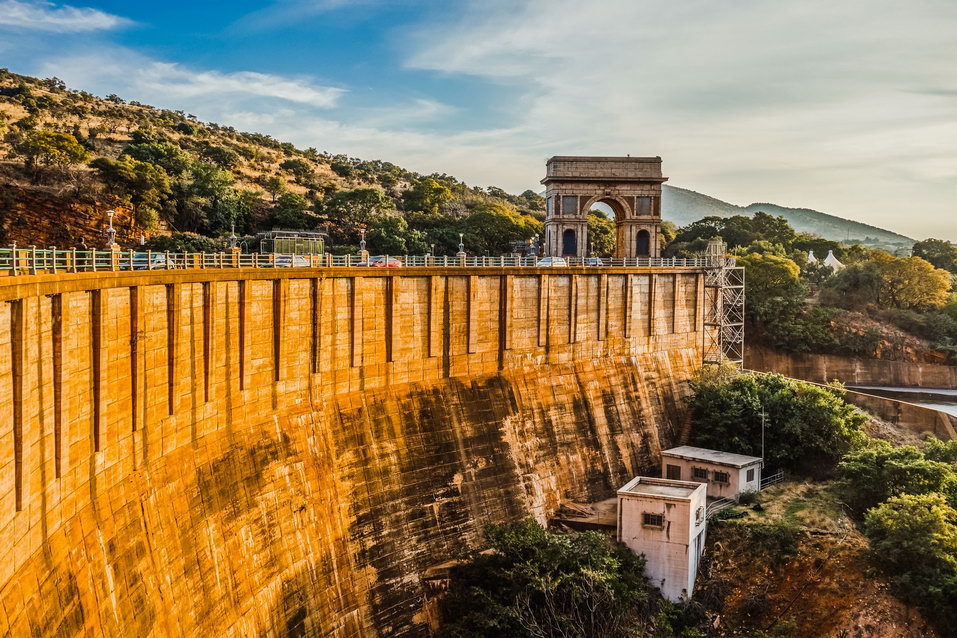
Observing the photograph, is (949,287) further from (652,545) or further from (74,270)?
(74,270)

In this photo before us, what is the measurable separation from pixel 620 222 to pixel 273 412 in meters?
34.8

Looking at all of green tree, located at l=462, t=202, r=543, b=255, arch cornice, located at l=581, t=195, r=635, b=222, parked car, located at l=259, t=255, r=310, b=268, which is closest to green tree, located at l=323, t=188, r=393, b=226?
green tree, located at l=462, t=202, r=543, b=255

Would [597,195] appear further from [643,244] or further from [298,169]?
[298,169]

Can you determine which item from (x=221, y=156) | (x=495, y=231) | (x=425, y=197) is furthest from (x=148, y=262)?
(x=221, y=156)

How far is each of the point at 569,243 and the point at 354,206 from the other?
25340 mm

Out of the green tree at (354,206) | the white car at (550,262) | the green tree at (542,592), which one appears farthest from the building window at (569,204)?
the green tree at (542,592)

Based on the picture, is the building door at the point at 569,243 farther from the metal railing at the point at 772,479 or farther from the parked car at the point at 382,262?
the metal railing at the point at 772,479

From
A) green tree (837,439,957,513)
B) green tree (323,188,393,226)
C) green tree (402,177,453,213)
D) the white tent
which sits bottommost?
green tree (837,439,957,513)

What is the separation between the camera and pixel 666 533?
2998 cm

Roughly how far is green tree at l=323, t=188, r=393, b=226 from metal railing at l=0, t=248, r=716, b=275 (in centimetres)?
2941

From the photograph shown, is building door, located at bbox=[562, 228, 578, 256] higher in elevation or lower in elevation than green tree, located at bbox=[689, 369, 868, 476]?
higher

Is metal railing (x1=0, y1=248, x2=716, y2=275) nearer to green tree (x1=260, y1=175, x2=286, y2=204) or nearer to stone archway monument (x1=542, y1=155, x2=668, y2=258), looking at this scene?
stone archway monument (x1=542, y1=155, x2=668, y2=258)

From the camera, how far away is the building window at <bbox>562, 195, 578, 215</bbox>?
51.3 meters

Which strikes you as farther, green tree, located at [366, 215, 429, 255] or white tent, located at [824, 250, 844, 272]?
white tent, located at [824, 250, 844, 272]
